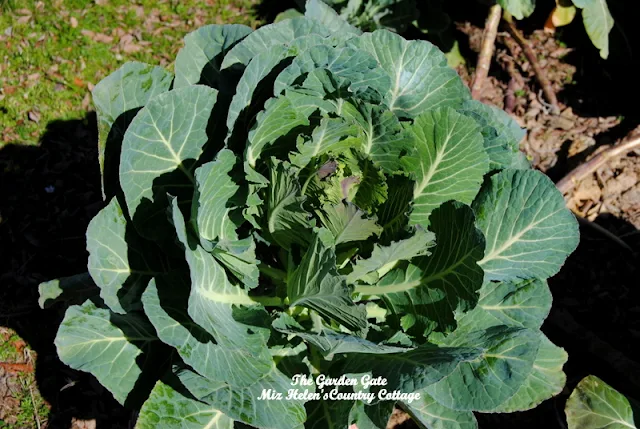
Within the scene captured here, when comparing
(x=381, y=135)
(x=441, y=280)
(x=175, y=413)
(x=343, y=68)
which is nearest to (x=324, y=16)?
(x=343, y=68)

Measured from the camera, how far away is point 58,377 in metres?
3.25

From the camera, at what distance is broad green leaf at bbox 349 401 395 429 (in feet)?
7.21

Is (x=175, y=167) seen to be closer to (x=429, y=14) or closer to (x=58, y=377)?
(x=58, y=377)

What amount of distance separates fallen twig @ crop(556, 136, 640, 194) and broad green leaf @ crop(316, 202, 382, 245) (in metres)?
2.03

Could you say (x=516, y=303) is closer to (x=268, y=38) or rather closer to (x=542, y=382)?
(x=542, y=382)

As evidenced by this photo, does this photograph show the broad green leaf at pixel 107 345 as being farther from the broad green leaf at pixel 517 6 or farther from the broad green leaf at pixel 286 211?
the broad green leaf at pixel 517 6

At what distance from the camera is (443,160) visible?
2.44m

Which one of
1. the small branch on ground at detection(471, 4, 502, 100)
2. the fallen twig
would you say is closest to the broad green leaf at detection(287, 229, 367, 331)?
the fallen twig

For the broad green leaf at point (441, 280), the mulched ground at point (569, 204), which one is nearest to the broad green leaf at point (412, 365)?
the broad green leaf at point (441, 280)

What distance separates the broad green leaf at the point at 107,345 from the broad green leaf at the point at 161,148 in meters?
0.36

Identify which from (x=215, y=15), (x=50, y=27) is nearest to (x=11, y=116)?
(x=50, y=27)

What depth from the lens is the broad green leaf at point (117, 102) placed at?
2.29 metres

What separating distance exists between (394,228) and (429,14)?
240 centimetres

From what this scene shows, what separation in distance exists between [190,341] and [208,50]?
1127mm
